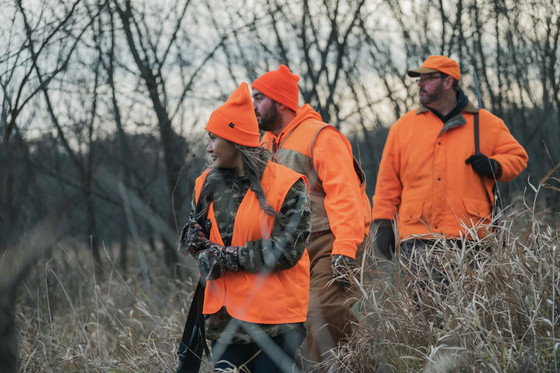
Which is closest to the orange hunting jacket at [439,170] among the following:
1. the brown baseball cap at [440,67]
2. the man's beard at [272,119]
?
the brown baseball cap at [440,67]

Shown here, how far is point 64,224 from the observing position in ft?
4.42

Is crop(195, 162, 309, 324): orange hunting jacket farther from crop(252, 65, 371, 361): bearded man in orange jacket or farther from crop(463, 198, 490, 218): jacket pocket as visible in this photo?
crop(463, 198, 490, 218): jacket pocket

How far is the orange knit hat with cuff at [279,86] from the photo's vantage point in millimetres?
3957

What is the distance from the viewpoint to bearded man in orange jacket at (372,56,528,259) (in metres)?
4.47

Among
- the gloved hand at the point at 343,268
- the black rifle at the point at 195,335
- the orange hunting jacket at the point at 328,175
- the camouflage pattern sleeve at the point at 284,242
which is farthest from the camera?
the orange hunting jacket at the point at 328,175

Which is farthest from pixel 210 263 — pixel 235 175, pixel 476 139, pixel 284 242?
pixel 476 139

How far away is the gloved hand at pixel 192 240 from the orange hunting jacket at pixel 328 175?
0.92 metres

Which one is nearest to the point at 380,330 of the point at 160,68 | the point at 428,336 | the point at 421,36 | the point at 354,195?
the point at 428,336

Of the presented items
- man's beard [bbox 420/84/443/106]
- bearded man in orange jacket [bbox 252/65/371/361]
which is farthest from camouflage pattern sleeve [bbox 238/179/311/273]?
man's beard [bbox 420/84/443/106]

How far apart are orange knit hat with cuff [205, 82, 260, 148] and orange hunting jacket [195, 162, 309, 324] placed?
0.20m

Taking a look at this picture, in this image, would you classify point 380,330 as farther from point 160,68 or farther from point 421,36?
point 421,36

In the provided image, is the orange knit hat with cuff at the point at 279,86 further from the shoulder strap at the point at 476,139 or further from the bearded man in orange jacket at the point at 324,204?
the shoulder strap at the point at 476,139

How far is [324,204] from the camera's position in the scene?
369 centimetres

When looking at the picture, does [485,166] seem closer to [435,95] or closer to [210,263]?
[435,95]
